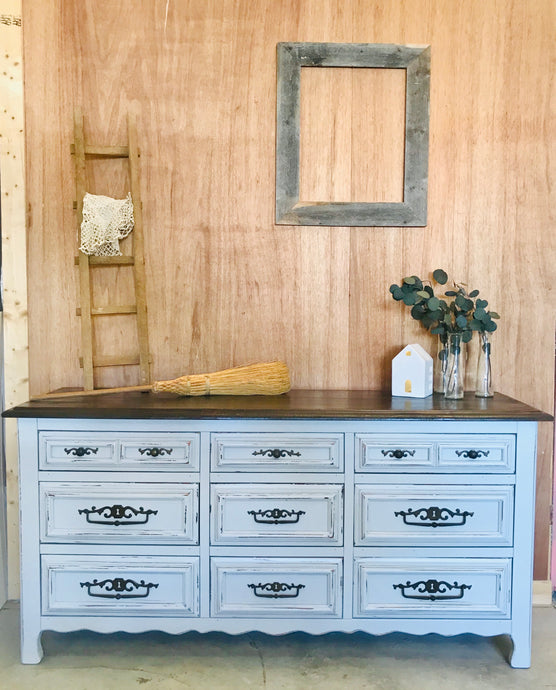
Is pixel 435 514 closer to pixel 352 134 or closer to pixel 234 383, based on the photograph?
pixel 234 383

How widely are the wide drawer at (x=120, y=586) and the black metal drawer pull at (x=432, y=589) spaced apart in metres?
0.72

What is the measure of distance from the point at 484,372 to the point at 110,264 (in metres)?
1.58

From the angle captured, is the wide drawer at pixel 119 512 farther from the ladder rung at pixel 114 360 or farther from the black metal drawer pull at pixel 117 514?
the ladder rung at pixel 114 360

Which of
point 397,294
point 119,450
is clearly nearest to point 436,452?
point 397,294

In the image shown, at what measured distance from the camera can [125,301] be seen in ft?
8.64

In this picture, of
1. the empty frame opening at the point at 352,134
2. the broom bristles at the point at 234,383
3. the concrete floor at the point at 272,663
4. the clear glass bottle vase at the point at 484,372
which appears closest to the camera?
the concrete floor at the point at 272,663

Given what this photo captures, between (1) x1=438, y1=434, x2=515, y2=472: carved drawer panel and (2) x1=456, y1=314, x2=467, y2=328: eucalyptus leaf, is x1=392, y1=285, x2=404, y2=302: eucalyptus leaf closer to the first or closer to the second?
(2) x1=456, y1=314, x2=467, y2=328: eucalyptus leaf

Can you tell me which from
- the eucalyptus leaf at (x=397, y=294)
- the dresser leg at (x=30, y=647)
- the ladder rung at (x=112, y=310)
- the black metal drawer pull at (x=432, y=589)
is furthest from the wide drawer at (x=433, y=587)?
the ladder rung at (x=112, y=310)

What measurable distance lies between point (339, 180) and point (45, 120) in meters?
1.24

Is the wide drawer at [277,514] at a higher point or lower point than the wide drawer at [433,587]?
higher

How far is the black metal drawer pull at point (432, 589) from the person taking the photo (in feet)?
6.98

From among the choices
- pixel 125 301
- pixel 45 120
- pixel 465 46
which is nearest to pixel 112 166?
pixel 45 120

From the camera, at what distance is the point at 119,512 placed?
2.12 meters

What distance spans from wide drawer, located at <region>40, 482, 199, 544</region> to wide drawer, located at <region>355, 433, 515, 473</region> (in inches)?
23.9
